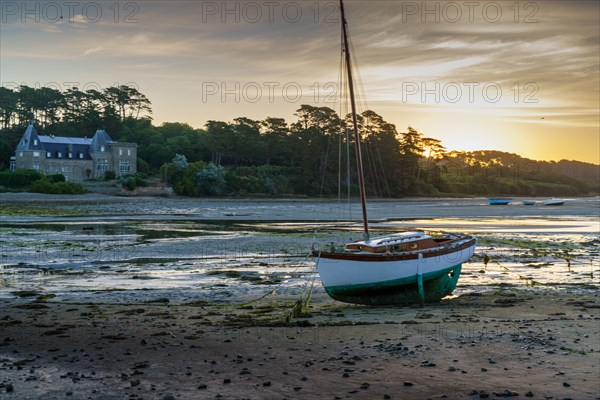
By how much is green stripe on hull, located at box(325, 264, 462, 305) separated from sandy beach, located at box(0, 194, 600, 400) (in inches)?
17.5

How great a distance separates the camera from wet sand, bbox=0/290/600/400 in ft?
31.9

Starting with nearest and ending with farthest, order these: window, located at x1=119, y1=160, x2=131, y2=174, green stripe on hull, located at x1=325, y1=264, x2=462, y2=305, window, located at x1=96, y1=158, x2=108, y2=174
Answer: green stripe on hull, located at x1=325, y1=264, x2=462, y2=305, window, located at x1=96, y1=158, x2=108, y2=174, window, located at x1=119, y1=160, x2=131, y2=174

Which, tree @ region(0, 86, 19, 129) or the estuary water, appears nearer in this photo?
the estuary water

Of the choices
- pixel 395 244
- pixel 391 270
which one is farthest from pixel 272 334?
pixel 395 244

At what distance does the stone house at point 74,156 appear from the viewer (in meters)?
114

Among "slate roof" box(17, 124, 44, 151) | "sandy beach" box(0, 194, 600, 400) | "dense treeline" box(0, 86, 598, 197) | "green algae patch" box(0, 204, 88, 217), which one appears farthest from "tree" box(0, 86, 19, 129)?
"sandy beach" box(0, 194, 600, 400)

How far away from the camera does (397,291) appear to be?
60.1 feet

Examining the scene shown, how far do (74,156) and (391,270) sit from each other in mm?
111731

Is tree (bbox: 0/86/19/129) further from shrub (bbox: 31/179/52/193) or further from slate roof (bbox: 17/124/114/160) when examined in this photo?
shrub (bbox: 31/179/52/193)

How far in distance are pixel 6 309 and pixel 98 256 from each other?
13.1 metres

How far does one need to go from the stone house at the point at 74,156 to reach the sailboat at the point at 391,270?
10427 centimetres

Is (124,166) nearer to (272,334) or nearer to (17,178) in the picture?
(17,178)

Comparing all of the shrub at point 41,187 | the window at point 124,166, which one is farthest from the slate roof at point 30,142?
the shrub at point 41,187

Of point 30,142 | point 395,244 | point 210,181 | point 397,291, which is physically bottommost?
point 397,291
